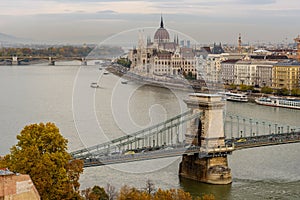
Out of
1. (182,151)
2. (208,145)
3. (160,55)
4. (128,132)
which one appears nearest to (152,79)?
(160,55)

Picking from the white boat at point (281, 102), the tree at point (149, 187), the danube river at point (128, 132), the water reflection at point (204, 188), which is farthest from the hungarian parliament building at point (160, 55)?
the white boat at point (281, 102)

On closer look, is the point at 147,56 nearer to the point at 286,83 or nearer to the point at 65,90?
the point at 65,90

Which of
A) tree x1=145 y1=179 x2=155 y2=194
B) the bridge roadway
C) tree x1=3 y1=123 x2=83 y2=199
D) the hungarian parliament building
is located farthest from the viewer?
the hungarian parliament building

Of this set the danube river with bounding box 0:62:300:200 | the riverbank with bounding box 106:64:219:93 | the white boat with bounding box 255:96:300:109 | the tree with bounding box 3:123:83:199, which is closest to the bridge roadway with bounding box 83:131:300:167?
the danube river with bounding box 0:62:300:200

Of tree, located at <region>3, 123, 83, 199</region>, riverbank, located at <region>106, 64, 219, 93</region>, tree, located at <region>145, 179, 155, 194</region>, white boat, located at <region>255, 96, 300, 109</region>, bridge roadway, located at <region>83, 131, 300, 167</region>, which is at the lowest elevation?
white boat, located at <region>255, 96, 300, 109</region>

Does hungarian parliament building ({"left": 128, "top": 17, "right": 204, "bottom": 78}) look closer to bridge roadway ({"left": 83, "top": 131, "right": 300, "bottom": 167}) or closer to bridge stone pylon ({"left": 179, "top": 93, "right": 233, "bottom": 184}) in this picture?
bridge stone pylon ({"left": 179, "top": 93, "right": 233, "bottom": 184})

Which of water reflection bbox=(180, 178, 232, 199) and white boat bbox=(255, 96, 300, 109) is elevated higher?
water reflection bbox=(180, 178, 232, 199)

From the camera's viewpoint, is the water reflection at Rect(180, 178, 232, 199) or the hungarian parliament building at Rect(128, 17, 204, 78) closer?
the water reflection at Rect(180, 178, 232, 199)

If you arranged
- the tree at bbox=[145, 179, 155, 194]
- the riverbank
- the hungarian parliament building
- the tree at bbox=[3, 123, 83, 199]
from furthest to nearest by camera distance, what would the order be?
the hungarian parliament building
the riverbank
the tree at bbox=[145, 179, 155, 194]
the tree at bbox=[3, 123, 83, 199]

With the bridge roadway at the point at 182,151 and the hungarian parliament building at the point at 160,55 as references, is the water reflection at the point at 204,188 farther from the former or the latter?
the hungarian parliament building at the point at 160,55
